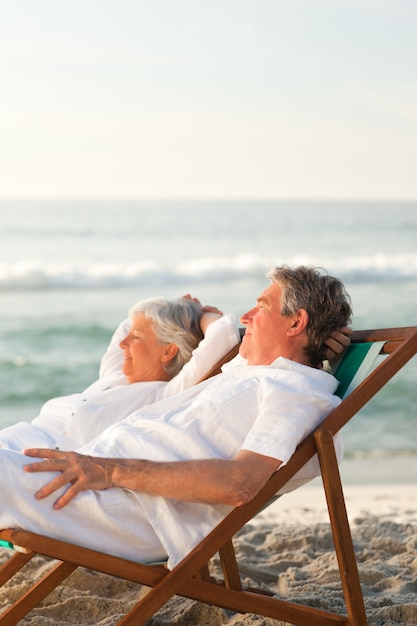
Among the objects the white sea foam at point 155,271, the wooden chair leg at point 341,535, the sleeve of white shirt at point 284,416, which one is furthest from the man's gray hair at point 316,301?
the white sea foam at point 155,271

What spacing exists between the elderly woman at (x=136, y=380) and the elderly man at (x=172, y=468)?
2.77 feet

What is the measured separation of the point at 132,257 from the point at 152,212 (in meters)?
4.94

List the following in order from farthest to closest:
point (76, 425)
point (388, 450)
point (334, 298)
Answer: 1. point (388, 450)
2. point (76, 425)
3. point (334, 298)

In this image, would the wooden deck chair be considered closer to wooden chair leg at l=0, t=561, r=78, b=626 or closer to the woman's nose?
wooden chair leg at l=0, t=561, r=78, b=626

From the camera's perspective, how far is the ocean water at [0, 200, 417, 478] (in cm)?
918

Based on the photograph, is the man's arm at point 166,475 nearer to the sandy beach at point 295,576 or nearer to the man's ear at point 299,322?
the man's ear at point 299,322

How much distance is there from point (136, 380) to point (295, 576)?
1.02 meters

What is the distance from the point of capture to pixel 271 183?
25109mm

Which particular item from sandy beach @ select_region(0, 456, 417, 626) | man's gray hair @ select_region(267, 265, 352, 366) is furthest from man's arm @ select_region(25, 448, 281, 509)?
sandy beach @ select_region(0, 456, 417, 626)

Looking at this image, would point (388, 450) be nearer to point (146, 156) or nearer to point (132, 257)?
point (132, 257)

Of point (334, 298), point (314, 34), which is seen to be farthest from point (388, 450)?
point (314, 34)

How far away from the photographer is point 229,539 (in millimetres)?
2504

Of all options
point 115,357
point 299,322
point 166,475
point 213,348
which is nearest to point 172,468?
point 166,475

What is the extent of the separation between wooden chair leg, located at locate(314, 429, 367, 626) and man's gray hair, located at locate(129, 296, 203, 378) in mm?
1312
